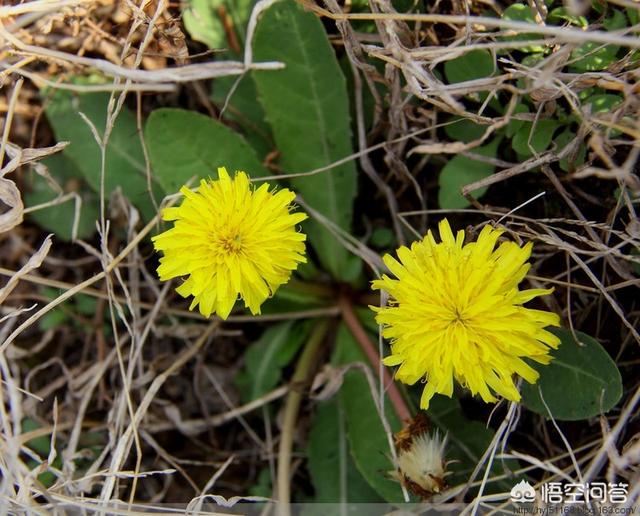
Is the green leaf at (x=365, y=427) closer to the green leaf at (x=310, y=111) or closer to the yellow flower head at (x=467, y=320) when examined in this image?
the green leaf at (x=310, y=111)

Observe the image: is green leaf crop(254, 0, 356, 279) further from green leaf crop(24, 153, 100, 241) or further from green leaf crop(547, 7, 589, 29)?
green leaf crop(24, 153, 100, 241)

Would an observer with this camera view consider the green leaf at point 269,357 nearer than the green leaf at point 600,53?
No

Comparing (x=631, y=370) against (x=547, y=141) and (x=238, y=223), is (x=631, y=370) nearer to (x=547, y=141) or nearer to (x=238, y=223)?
(x=547, y=141)

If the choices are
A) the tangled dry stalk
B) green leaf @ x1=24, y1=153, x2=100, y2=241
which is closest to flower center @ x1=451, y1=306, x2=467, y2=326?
the tangled dry stalk

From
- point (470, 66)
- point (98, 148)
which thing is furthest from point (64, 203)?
point (470, 66)

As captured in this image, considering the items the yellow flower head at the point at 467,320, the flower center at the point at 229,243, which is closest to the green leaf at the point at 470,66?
the yellow flower head at the point at 467,320

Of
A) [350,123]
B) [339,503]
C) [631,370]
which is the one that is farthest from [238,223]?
[631,370]
